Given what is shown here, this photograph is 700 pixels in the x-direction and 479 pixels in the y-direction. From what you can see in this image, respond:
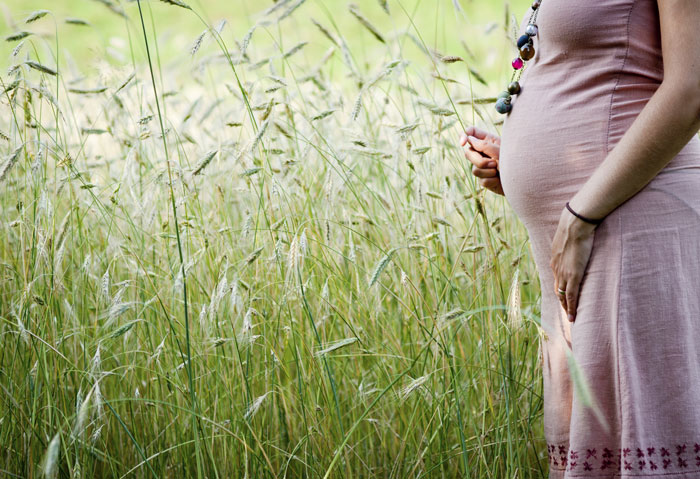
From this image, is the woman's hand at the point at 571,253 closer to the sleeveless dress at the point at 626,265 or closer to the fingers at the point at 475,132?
the sleeveless dress at the point at 626,265

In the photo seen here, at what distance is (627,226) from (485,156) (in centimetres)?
50

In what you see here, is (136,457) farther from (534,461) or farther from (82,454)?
(534,461)

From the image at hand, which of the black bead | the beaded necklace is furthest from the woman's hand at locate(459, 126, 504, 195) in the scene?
the black bead

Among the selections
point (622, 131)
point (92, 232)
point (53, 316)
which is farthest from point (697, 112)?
point (92, 232)

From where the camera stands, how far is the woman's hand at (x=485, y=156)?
1.62 meters

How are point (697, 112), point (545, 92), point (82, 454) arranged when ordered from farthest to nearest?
point (82, 454)
point (545, 92)
point (697, 112)

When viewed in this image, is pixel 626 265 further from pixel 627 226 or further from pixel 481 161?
pixel 481 161

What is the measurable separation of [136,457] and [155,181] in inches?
28.4

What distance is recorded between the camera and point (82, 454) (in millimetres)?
1651

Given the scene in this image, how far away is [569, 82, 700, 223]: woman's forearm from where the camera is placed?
1.12 m

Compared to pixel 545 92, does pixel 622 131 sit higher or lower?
lower

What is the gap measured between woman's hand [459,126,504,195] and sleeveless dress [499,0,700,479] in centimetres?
31

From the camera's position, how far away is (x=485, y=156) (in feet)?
5.43

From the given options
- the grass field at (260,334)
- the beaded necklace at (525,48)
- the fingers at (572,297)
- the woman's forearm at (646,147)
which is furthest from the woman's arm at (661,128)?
the grass field at (260,334)
